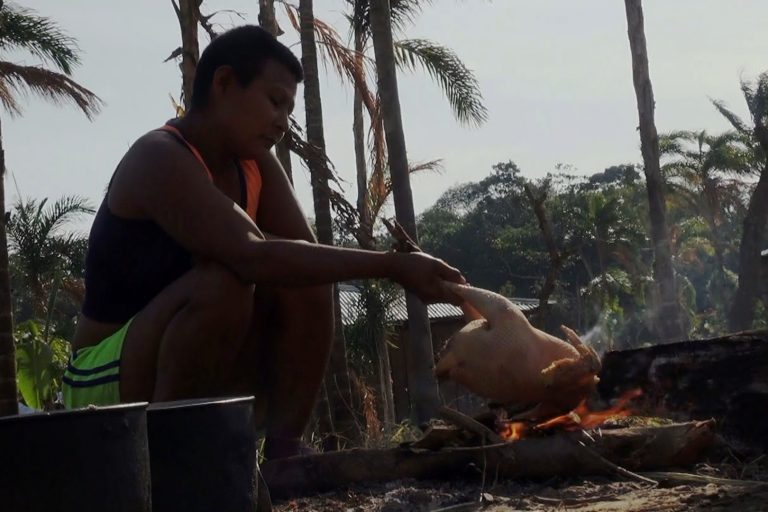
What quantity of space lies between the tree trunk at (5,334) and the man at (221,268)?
15.8ft

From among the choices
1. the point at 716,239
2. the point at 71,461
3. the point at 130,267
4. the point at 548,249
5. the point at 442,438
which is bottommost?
the point at 442,438

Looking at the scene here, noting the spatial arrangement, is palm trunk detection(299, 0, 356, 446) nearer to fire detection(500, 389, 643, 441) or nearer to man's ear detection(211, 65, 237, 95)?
fire detection(500, 389, 643, 441)

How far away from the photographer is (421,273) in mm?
3119

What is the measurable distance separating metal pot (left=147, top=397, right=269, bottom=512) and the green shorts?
0.91 m

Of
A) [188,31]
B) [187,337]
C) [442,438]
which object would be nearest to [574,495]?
[442,438]

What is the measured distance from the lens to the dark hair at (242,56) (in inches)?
131

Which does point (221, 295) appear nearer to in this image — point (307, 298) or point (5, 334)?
point (307, 298)

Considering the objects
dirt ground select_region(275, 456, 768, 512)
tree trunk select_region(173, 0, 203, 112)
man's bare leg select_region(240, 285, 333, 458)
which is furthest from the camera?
tree trunk select_region(173, 0, 203, 112)

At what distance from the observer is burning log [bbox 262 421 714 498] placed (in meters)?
3.16

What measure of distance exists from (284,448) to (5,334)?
5.16 meters

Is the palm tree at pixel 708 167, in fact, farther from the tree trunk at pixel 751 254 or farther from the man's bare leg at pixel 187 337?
the man's bare leg at pixel 187 337

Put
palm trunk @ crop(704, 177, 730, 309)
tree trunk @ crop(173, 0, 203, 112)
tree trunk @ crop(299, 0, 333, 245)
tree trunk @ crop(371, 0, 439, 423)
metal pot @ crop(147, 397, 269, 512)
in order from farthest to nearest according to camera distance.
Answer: palm trunk @ crop(704, 177, 730, 309) → tree trunk @ crop(299, 0, 333, 245) → tree trunk @ crop(371, 0, 439, 423) → tree trunk @ crop(173, 0, 203, 112) → metal pot @ crop(147, 397, 269, 512)

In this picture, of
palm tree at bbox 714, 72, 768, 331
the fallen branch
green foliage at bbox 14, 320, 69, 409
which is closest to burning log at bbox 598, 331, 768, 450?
the fallen branch

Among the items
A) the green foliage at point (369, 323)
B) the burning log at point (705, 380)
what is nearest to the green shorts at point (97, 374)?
the burning log at point (705, 380)
